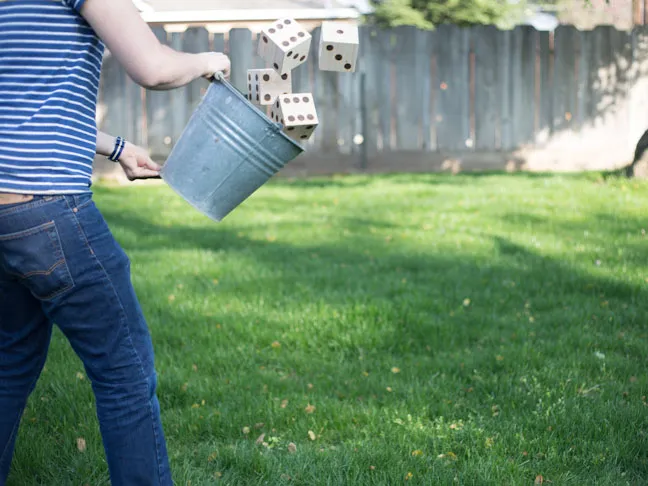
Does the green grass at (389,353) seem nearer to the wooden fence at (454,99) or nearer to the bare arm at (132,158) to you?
the bare arm at (132,158)

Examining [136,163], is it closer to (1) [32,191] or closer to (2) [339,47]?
(1) [32,191]

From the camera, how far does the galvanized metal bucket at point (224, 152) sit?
2.30 meters

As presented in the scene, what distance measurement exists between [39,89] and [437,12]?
2342 centimetres

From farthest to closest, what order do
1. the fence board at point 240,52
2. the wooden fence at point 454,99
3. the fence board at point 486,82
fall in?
the fence board at point 486,82
the wooden fence at point 454,99
the fence board at point 240,52

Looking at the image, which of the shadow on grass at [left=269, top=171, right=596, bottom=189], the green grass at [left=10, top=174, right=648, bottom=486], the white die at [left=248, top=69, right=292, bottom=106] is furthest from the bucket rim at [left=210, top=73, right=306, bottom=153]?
the shadow on grass at [left=269, top=171, right=596, bottom=189]

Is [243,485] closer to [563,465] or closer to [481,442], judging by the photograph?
[481,442]

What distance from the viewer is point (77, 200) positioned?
2051mm

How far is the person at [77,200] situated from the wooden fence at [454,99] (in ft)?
28.8

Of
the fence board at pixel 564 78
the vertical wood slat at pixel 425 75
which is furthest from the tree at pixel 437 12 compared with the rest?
the vertical wood slat at pixel 425 75

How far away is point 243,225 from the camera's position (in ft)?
23.9

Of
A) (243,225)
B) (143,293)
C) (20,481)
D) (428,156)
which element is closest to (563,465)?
(20,481)

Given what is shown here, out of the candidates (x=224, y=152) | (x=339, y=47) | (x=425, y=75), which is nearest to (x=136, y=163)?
(x=224, y=152)

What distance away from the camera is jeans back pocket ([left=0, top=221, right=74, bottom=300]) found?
2012 millimetres

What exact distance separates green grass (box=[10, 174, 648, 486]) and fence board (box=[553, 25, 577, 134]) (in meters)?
4.06
